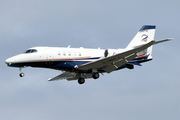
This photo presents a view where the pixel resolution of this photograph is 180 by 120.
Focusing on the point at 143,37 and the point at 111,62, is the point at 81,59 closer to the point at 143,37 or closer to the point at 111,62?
the point at 111,62

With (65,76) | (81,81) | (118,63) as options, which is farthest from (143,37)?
(65,76)

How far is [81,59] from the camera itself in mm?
41031

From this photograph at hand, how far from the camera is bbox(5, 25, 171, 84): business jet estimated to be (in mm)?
38050

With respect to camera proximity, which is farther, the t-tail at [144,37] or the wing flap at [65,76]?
the t-tail at [144,37]

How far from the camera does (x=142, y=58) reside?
44.8 metres

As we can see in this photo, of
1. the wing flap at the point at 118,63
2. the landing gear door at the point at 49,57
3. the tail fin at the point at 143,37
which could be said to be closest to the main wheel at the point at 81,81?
the wing flap at the point at 118,63

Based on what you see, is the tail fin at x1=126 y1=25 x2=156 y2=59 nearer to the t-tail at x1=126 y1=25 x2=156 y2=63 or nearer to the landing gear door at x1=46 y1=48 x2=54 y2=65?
the t-tail at x1=126 y1=25 x2=156 y2=63

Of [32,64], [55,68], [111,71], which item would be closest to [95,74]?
[111,71]

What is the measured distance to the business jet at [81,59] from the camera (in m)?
38.0

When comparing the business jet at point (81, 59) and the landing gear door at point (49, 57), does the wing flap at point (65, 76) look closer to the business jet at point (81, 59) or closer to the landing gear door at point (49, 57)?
the business jet at point (81, 59)

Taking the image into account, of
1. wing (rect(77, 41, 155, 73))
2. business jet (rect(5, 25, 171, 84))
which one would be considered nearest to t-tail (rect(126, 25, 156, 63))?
business jet (rect(5, 25, 171, 84))

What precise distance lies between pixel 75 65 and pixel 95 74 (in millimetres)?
2930

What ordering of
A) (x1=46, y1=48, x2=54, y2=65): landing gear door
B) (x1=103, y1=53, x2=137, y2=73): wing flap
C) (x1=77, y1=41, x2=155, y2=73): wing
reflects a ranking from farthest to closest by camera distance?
(x1=103, y1=53, x2=137, y2=73): wing flap < (x1=77, y1=41, x2=155, y2=73): wing < (x1=46, y1=48, x2=54, y2=65): landing gear door

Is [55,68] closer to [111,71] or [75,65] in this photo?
[75,65]
